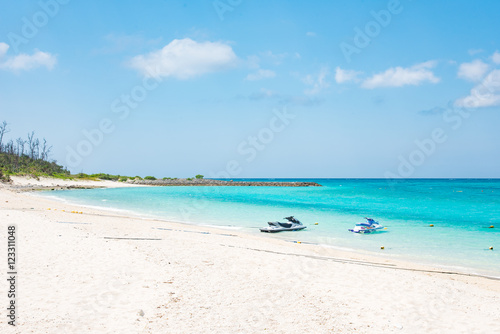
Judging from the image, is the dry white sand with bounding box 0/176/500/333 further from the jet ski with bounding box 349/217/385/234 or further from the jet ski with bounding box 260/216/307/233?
the jet ski with bounding box 349/217/385/234

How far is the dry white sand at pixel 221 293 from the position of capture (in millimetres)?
6852

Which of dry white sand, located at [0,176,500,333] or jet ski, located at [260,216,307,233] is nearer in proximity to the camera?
dry white sand, located at [0,176,500,333]

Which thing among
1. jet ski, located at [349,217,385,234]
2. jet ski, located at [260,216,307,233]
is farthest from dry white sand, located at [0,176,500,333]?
jet ski, located at [349,217,385,234]

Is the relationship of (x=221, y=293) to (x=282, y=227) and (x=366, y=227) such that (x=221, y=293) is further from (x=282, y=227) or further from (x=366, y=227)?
(x=366, y=227)

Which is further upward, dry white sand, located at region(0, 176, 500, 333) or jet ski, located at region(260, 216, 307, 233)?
jet ski, located at region(260, 216, 307, 233)

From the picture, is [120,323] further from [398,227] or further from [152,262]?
[398,227]

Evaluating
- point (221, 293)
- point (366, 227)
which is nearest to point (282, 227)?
point (366, 227)

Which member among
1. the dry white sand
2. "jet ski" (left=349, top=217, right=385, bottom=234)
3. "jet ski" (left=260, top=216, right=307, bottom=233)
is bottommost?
the dry white sand

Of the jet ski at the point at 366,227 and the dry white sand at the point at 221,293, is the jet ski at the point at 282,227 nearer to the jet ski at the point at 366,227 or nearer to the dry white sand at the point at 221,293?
the jet ski at the point at 366,227

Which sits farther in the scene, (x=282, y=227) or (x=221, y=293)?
(x=282, y=227)

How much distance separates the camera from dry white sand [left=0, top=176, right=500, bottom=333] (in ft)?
22.5

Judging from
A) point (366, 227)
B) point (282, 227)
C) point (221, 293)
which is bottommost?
point (221, 293)

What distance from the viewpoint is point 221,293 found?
859 centimetres

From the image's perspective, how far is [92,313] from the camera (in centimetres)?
689
